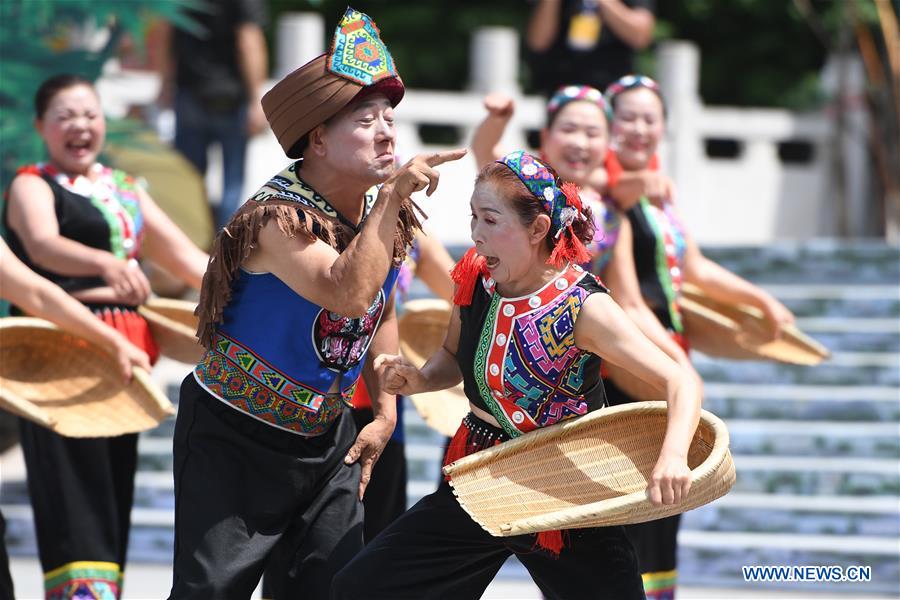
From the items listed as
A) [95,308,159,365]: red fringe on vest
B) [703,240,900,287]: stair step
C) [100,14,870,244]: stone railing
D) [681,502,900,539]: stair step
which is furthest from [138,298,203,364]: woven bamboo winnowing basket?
[100,14,870,244]: stone railing

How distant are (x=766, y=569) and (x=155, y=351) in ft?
6.59

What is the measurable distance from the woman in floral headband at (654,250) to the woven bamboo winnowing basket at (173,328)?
1.24m

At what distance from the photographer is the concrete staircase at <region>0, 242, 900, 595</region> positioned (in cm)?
649

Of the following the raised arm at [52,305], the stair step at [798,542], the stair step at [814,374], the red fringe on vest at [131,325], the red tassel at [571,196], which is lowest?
the stair step at [798,542]

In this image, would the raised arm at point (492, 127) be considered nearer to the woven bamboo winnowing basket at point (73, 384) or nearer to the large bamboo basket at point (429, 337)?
the large bamboo basket at point (429, 337)

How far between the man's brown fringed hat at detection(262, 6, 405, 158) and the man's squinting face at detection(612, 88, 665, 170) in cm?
159

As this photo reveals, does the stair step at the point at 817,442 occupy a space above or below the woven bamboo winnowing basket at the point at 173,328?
below

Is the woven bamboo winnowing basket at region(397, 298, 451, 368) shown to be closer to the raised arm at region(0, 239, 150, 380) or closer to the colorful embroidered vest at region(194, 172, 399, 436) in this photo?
the raised arm at region(0, 239, 150, 380)

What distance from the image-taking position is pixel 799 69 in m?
14.0

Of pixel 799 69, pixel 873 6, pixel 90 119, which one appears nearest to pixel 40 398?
pixel 90 119

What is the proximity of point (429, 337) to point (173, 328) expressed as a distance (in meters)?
0.78

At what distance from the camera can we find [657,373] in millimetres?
3396

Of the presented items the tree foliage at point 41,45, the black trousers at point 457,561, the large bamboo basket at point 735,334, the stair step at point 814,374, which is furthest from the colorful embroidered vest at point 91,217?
the stair step at point 814,374

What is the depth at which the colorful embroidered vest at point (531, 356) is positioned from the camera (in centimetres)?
354
